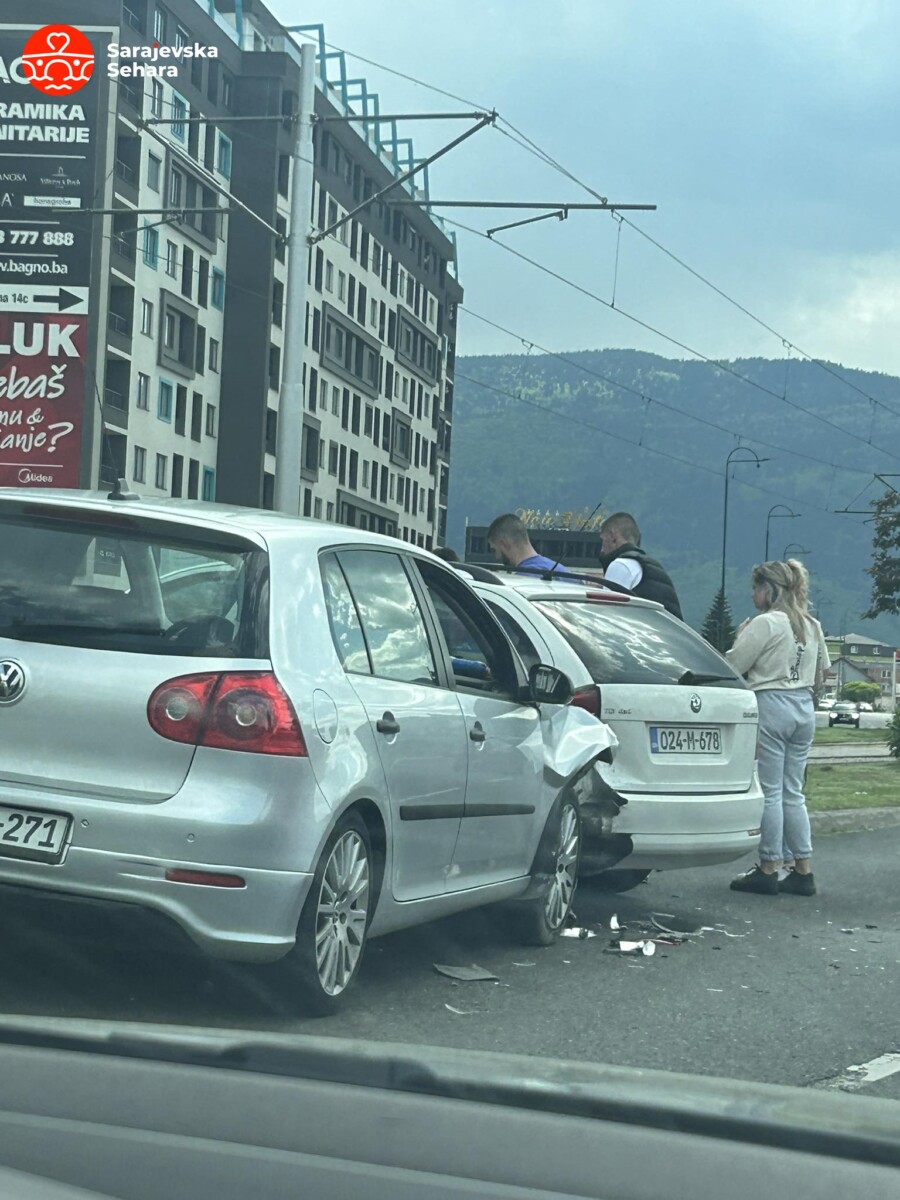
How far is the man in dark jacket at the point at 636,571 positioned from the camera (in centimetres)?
1122

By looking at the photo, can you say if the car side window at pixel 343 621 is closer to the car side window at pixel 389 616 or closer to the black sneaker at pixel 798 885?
the car side window at pixel 389 616

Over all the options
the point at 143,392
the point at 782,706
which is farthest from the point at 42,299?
the point at 143,392

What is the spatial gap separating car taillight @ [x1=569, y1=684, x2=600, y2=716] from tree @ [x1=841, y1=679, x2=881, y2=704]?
530 ft

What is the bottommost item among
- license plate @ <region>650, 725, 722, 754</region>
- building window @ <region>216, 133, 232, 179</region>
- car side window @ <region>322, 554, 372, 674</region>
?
license plate @ <region>650, 725, 722, 754</region>

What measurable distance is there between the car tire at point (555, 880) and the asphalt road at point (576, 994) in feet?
0.28

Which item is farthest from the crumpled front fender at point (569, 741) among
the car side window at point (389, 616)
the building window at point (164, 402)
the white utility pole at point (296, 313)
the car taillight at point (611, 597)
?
the building window at point (164, 402)

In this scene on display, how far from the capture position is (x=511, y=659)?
23.6 ft

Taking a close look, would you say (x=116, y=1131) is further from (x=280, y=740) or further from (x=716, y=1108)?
(x=280, y=740)

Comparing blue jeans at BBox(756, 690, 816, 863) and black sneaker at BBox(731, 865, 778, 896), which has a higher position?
blue jeans at BBox(756, 690, 816, 863)

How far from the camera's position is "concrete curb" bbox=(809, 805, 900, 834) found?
1392 cm

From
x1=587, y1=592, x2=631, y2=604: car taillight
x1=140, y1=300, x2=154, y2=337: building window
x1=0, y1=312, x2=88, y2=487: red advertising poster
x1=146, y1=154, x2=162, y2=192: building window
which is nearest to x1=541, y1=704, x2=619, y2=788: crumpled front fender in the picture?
x1=587, y1=592, x2=631, y2=604: car taillight

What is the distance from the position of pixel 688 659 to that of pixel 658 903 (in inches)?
52.8

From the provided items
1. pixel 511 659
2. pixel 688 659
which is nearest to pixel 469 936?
pixel 511 659

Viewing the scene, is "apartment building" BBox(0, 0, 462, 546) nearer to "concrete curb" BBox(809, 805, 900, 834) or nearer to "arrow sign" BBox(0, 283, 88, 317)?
"arrow sign" BBox(0, 283, 88, 317)
